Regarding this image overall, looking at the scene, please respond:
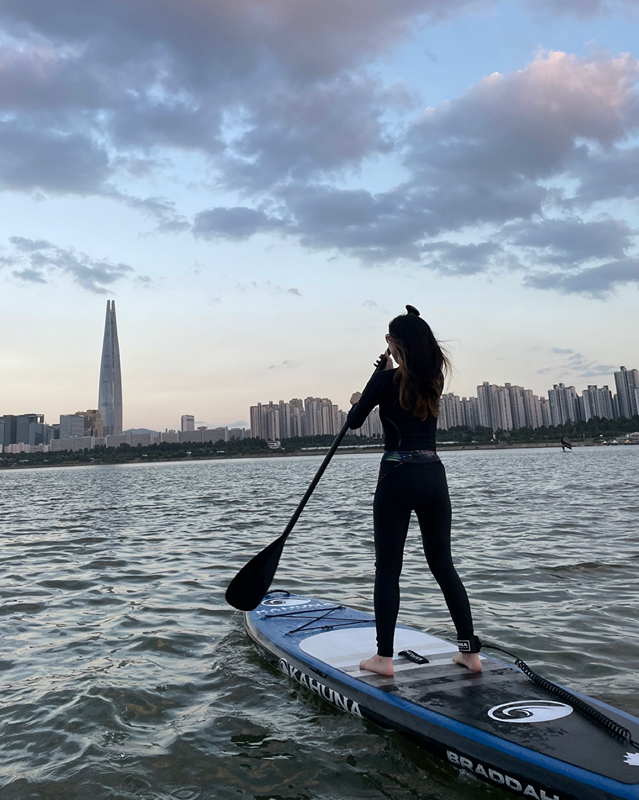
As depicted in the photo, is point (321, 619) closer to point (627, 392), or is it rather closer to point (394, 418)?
point (394, 418)

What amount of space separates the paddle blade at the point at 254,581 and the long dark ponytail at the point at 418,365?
1.77m

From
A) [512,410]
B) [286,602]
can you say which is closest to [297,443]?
[512,410]

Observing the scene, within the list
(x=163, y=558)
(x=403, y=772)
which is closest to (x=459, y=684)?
(x=403, y=772)

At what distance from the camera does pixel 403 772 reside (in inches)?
127

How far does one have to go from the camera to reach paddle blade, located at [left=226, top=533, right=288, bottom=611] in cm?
468

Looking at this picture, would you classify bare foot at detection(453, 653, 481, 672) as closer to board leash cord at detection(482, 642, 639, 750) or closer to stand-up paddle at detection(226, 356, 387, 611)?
board leash cord at detection(482, 642, 639, 750)

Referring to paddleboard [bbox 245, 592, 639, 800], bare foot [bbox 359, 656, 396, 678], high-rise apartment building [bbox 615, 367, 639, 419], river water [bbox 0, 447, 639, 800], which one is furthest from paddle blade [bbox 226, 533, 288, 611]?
high-rise apartment building [bbox 615, 367, 639, 419]

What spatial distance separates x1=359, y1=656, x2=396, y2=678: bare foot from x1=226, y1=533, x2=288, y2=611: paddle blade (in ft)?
3.72

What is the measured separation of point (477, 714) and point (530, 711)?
0.30 m

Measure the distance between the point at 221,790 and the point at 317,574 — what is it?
547cm

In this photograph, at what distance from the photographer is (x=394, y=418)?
12.2 ft

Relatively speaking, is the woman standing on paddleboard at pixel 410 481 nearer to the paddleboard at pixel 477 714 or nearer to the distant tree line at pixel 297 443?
the paddleboard at pixel 477 714

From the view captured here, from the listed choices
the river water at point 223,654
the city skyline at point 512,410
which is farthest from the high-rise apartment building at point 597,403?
the river water at point 223,654

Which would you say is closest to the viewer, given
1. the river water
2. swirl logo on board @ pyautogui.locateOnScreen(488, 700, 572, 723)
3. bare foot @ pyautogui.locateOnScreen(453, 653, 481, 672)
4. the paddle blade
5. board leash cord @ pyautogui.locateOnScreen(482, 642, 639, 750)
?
board leash cord @ pyautogui.locateOnScreen(482, 642, 639, 750)
